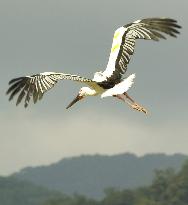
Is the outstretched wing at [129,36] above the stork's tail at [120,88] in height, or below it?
above

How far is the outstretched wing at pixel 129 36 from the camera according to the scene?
2523 cm

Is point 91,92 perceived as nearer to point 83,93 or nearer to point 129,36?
point 83,93

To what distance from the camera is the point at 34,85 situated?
80.6 feet

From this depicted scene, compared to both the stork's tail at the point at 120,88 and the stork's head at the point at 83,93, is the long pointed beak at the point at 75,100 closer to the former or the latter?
the stork's head at the point at 83,93

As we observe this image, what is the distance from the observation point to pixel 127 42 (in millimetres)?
26703

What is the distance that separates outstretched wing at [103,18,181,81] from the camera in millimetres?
25234

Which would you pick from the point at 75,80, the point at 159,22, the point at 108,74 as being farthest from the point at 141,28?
the point at 75,80

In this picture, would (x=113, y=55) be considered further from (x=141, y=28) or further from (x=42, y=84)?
(x=42, y=84)

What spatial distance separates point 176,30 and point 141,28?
138 centimetres

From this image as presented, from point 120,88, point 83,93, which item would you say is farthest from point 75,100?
point 120,88

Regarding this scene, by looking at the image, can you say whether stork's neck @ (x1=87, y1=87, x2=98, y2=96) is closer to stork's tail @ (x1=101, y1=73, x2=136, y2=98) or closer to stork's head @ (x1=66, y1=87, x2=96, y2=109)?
stork's head @ (x1=66, y1=87, x2=96, y2=109)

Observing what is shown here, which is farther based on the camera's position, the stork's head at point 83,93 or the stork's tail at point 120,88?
the stork's head at point 83,93

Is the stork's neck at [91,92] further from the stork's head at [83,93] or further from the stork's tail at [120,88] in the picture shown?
the stork's tail at [120,88]

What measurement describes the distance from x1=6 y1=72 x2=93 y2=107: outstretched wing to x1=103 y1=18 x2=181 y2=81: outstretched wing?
1399 mm
